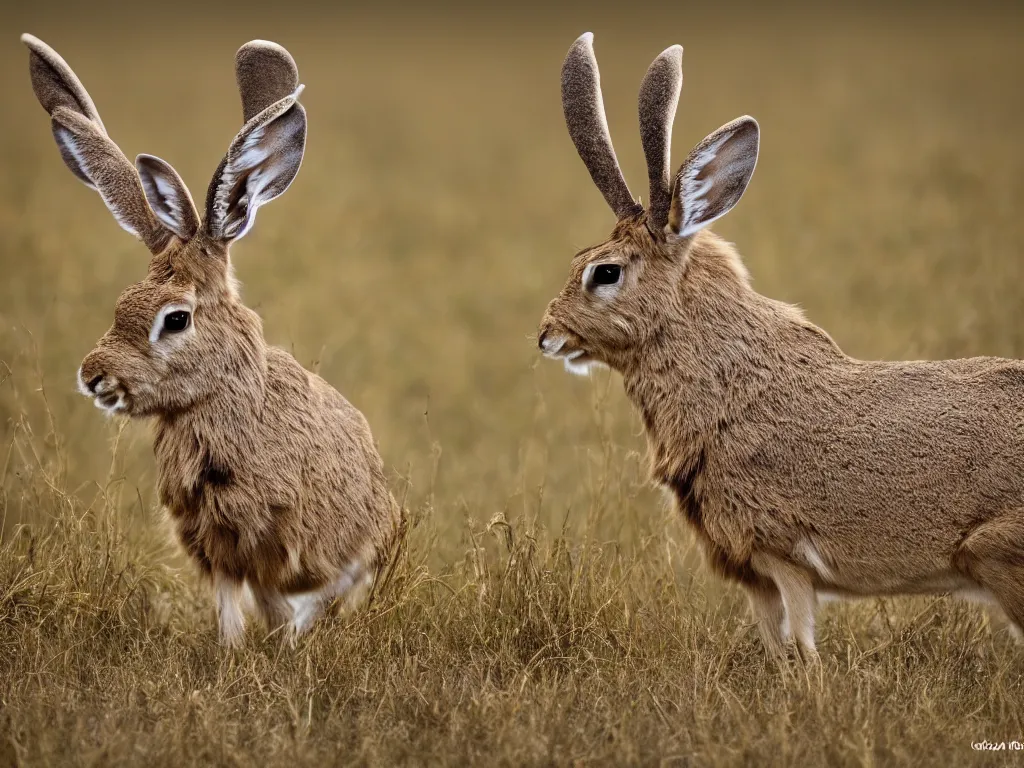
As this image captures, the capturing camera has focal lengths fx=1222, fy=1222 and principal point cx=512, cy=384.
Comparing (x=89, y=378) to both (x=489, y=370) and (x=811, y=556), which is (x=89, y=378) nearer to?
(x=811, y=556)

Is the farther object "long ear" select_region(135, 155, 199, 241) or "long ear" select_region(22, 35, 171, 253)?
"long ear" select_region(22, 35, 171, 253)

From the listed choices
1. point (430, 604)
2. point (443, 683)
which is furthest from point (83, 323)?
point (443, 683)

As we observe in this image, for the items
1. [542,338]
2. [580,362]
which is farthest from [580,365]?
[542,338]

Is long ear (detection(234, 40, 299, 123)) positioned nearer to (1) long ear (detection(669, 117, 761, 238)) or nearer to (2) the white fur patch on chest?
(1) long ear (detection(669, 117, 761, 238))

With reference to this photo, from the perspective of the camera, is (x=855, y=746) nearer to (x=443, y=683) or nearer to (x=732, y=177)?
(x=443, y=683)

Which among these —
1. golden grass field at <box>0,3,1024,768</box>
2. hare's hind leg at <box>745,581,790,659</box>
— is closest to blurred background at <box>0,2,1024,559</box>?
golden grass field at <box>0,3,1024,768</box>

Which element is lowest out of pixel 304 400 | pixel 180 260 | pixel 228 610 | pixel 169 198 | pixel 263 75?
pixel 228 610

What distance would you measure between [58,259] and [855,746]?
10.9 m

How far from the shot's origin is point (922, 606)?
6141 millimetres

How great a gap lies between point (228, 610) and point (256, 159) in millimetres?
1979

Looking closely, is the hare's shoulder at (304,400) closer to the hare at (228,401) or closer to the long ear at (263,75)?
the hare at (228,401)

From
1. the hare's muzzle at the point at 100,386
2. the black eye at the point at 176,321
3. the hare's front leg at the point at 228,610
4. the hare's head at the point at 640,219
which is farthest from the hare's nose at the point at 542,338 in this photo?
the hare's muzzle at the point at 100,386

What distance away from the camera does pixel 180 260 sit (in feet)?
17.5

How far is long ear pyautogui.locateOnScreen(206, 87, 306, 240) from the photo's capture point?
527 cm
